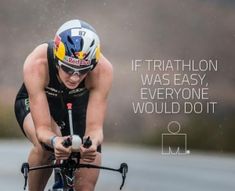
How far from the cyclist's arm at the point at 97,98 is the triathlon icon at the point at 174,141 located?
1.33 meters

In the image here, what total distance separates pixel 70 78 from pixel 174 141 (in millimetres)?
1652

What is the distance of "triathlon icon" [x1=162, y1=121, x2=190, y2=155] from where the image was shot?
16.6 ft

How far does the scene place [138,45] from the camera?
5.07m

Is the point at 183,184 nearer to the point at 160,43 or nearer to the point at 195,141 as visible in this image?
the point at 195,141

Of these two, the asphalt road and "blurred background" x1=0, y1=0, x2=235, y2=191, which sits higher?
"blurred background" x1=0, y1=0, x2=235, y2=191

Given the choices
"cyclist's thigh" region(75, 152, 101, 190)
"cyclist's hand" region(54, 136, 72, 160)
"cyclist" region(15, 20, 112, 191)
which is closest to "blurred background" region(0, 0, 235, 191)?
"cyclist" region(15, 20, 112, 191)

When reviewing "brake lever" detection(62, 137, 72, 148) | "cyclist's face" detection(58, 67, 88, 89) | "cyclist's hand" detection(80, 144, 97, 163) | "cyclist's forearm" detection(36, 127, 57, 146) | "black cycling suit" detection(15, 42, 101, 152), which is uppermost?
"cyclist's face" detection(58, 67, 88, 89)

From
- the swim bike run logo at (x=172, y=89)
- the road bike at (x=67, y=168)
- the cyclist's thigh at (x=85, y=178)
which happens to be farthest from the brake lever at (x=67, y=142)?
the swim bike run logo at (x=172, y=89)

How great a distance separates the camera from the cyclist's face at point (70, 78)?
11.7ft

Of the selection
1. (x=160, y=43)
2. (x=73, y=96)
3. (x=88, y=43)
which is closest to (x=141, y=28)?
(x=160, y=43)

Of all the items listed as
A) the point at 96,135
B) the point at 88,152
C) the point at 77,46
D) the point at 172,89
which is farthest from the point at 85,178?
the point at 172,89

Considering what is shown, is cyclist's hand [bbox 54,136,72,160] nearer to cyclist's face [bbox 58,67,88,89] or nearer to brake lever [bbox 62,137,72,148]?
brake lever [bbox 62,137,72,148]

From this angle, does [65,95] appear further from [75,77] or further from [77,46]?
[77,46]

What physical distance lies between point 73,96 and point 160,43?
52.3 inches
